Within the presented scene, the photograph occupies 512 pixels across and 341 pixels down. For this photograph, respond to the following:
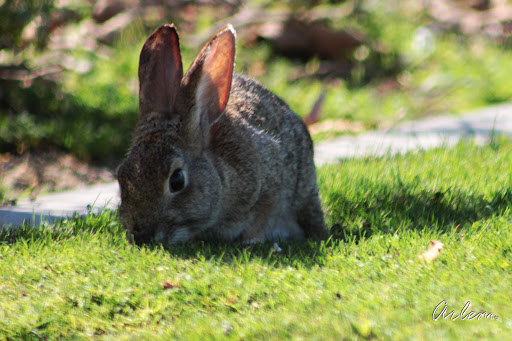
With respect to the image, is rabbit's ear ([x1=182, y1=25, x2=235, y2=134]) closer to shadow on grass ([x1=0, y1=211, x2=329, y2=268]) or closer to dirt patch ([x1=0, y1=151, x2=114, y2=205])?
shadow on grass ([x1=0, y1=211, x2=329, y2=268])

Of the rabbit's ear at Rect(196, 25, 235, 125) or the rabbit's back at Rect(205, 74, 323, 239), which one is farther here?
the rabbit's back at Rect(205, 74, 323, 239)

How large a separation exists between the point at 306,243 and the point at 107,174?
2921mm

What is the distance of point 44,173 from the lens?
243 inches

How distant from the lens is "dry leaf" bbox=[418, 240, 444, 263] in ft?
11.1

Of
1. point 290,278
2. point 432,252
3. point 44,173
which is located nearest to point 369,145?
point 432,252

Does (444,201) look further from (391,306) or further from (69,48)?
(69,48)

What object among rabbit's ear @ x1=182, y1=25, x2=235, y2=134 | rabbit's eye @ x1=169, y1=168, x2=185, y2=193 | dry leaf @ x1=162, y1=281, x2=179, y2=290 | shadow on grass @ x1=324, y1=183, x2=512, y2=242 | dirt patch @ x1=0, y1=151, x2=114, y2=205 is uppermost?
rabbit's ear @ x1=182, y1=25, x2=235, y2=134

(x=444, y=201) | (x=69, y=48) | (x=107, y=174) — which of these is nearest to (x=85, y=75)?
(x=69, y=48)

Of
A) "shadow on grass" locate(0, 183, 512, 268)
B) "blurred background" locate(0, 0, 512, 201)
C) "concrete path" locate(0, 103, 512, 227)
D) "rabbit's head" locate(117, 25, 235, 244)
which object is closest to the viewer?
"rabbit's head" locate(117, 25, 235, 244)

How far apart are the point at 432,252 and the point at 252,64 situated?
20.5ft

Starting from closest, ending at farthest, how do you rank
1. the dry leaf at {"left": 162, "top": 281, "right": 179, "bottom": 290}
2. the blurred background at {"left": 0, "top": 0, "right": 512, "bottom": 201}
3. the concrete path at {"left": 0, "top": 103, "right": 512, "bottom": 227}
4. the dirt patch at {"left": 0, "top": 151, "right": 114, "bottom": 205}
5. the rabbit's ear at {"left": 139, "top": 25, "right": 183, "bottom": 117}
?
1. the dry leaf at {"left": 162, "top": 281, "right": 179, "bottom": 290}
2. the rabbit's ear at {"left": 139, "top": 25, "right": 183, "bottom": 117}
3. the concrete path at {"left": 0, "top": 103, "right": 512, "bottom": 227}
4. the dirt patch at {"left": 0, "top": 151, "right": 114, "bottom": 205}
5. the blurred background at {"left": 0, "top": 0, "right": 512, "bottom": 201}

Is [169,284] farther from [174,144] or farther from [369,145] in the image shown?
[369,145]

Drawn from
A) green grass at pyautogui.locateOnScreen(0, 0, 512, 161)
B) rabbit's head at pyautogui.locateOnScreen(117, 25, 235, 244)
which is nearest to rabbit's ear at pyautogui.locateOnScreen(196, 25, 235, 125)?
rabbit's head at pyautogui.locateOnScreen(117, 25, 235, 244)

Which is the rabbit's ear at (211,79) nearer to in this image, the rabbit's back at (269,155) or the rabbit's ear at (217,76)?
the rabbit's ear at (217,76)
